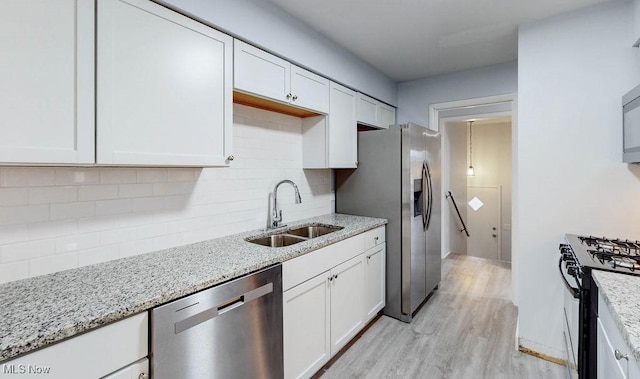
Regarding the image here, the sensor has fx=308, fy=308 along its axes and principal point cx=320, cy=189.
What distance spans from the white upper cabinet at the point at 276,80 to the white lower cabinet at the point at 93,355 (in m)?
1.34

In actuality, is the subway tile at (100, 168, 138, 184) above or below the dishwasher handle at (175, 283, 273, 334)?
above

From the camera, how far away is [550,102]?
7.21ft

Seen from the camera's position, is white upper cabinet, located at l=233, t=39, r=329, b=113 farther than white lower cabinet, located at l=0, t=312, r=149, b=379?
Yes

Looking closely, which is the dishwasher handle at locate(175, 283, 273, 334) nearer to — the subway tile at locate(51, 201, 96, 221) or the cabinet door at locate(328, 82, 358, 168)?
the subway tile at locate(51, 201, 96, 221)

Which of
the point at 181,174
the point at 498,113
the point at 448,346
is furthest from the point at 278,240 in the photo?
the point at 498,113

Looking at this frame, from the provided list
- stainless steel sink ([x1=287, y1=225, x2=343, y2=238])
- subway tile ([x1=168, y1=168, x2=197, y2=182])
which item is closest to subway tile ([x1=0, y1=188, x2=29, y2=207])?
subway tile ([x1=168, y1=168, x2=197, y2=182])

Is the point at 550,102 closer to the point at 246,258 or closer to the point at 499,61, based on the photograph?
the point at 499,61

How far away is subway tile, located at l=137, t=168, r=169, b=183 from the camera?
170cm

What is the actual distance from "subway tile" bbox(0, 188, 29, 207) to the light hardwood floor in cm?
189

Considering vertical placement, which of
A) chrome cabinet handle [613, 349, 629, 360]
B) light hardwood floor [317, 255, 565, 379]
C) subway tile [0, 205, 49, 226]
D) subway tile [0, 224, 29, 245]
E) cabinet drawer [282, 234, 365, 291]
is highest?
subway tile [0, 205, 49, 226]

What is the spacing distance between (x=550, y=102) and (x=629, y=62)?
0.45m

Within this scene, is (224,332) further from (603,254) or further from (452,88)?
(452,88)

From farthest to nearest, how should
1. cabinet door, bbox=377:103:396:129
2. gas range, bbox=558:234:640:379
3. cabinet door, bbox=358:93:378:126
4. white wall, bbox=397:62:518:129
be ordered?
cabinet door, bbox=377:103:396:129, white wall, bbox=397:62:518:129, cabinet door, bbox=358:93:378:126, gas range, bbox=558:234:640:379

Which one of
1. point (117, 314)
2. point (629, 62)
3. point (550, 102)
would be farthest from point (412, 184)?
point (117, 314)
